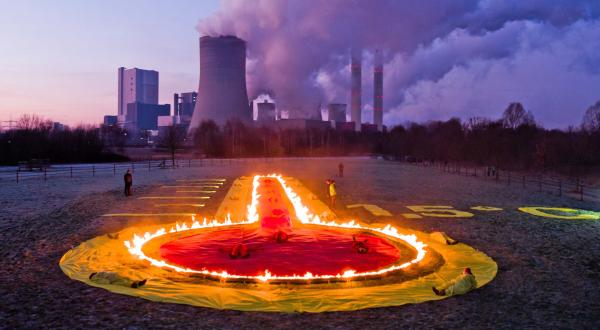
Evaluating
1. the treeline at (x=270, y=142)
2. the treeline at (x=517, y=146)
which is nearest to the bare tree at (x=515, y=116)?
the treeline at (x=517, y=146)

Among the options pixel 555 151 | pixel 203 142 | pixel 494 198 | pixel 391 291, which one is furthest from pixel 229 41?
pixel 391 291

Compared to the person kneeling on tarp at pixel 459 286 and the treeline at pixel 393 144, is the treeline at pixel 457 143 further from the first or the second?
Answer: the person kneeling on tarp at pixel 459 286

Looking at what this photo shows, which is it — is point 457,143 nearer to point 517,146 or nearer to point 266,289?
point 517,146

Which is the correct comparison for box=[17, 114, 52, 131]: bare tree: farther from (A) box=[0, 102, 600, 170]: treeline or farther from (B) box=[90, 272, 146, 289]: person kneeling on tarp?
(B) box=[90, 272, 146, 289]: person kneeling on tarp

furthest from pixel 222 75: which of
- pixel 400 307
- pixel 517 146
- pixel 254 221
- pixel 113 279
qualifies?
pixel 400 307

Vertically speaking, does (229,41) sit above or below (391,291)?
above

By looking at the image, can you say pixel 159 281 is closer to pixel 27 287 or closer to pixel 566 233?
pixel 27 287
